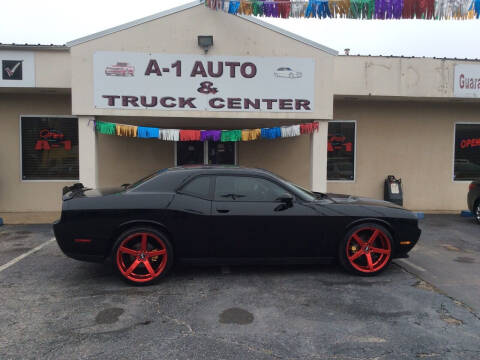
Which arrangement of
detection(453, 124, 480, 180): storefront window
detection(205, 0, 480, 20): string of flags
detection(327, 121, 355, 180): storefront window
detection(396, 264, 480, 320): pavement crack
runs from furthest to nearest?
detection(453, 124, 480, 180): storefront window, detection(327, 121, 355, 180): storefront window, detection(205, 0, 480, 20): string of flags, detection(396, 264, 480, 320): pavement crack

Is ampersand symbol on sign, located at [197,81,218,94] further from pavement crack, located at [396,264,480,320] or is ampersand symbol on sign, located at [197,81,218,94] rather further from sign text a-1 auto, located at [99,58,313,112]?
pavement crack, located at [396,264,480,320]

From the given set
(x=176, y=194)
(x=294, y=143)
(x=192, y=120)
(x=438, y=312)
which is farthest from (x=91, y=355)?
(x=294, y=143)

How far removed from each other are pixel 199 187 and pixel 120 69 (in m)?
4.24

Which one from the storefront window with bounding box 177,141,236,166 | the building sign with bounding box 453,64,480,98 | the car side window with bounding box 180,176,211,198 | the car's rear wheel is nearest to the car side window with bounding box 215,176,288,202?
the car side window with bounding box 180,176,211,198

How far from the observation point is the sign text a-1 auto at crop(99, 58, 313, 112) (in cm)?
791

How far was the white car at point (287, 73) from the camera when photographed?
820 centimetres

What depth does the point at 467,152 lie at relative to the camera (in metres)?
11.2

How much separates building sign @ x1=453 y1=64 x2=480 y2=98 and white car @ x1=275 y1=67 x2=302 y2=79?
4774 millimetres

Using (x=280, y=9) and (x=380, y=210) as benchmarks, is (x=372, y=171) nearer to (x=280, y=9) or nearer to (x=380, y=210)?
(x=280, y=9)

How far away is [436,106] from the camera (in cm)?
1101

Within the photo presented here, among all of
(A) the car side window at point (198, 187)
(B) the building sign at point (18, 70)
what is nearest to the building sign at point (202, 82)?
(B) the building sign at point (18, 70)

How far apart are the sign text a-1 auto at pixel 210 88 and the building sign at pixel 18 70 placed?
2489 millimetres

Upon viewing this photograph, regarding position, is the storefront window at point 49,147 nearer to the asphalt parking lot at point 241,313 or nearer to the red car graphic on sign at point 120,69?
the red car graphic on sign at point 120,69

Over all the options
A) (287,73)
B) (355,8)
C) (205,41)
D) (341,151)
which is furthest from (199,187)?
(341,151)
